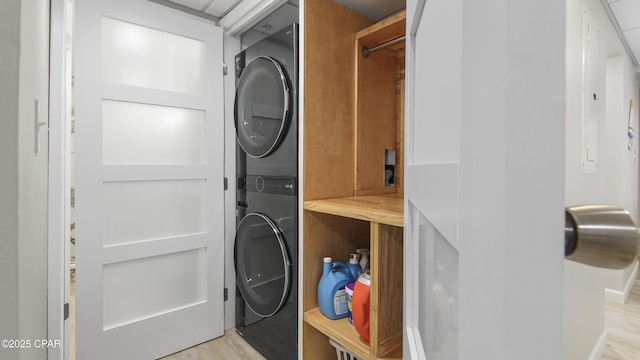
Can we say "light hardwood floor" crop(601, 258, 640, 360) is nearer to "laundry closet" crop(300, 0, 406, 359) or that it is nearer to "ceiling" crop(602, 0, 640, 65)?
Result: "laundry closet" crop(300, 0, 406, 359)

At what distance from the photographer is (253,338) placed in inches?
75.5

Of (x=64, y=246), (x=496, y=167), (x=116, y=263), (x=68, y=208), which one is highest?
(x=496, y=167)

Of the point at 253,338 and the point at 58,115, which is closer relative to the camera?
the point at 58,115

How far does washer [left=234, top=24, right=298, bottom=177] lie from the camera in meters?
1.53

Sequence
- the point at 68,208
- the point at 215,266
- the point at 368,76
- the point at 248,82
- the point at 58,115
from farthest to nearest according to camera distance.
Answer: the point at 215,266 < the point at 248,82 < the point at 368,76 < the point at 68,208 < the point at 58,115

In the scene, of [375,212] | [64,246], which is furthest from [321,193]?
[64,246]

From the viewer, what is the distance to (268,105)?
66.2 inches

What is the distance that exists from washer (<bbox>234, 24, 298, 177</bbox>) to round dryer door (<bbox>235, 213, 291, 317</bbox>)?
33 cm

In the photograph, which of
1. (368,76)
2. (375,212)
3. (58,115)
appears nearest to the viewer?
(375,212)

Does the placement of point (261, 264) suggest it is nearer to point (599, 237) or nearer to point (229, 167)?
point (229, 167)

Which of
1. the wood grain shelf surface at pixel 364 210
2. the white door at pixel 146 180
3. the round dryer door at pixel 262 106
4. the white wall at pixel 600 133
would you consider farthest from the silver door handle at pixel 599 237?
the white door at pixel 146 180

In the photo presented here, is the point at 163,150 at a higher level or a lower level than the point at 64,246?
higher

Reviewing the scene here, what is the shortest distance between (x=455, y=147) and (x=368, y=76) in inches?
60.4

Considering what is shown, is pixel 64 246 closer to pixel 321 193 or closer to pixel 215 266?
pixel 215 266
